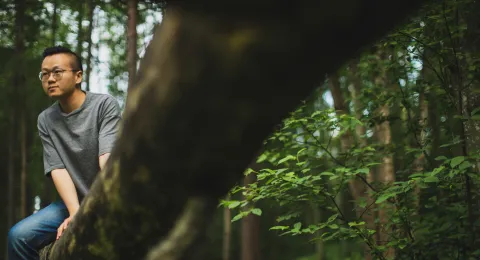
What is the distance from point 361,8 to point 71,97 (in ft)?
8.74

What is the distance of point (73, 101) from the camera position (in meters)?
3.23

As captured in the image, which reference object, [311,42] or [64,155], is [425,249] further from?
[311,42]

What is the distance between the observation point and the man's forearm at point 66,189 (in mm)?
2975

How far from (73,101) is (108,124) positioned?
30 centimetres

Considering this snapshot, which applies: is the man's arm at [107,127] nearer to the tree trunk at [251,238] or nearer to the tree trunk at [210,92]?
the tree trunk at [210,92]

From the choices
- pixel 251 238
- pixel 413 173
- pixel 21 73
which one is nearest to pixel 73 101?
pixel 413 173

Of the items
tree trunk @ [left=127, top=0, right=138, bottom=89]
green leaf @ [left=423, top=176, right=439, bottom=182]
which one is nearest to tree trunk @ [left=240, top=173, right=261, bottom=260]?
tree trunk @ [left=127, top=0, right=138, bottom=89]

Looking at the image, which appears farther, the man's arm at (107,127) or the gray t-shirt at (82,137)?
the gray t-shirt at (82,137)

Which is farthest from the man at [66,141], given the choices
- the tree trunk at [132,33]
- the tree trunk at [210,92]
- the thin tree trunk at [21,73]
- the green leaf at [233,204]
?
the thin tree trunk at [21,73]

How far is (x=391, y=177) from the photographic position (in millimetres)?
7113

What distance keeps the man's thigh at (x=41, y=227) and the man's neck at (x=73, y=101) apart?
58 cm

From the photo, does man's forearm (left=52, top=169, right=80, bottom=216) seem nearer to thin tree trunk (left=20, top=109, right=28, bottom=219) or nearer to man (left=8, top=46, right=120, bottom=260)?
man (left=8, top=46, right=120, bottom=260)

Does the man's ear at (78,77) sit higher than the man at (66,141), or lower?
higher

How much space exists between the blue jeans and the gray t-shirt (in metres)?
0.22
